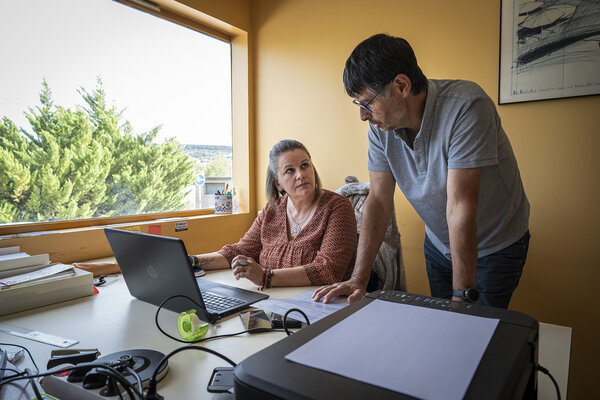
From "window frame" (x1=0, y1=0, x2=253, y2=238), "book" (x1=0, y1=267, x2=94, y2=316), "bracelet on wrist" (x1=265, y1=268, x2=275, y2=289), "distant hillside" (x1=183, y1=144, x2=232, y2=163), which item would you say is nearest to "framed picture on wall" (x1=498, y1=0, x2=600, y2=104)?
"bracelet on wrist" (x1=265, y1=268, x2=275, y2=289)

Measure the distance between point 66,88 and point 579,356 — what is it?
9.47 ft

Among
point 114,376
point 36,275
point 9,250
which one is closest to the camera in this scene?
point 114,376

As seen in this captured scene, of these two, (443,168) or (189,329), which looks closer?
(189,329)

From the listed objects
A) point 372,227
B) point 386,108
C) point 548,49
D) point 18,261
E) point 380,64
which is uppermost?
point 548,49

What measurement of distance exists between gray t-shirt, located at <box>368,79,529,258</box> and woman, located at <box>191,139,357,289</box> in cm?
36

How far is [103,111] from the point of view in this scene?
7.10ft

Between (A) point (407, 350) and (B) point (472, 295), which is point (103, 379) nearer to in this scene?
(A) point (407, 350)

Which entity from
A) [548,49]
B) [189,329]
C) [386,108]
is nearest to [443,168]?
[386,108]

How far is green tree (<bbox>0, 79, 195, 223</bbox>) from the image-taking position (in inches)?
71.1

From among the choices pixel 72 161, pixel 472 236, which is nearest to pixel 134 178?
pixel 72 161

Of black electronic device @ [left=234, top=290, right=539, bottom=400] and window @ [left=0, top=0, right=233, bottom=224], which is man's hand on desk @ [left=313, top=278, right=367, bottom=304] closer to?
black electronic device @ [left=234, top=290, right=539, bottom=400]

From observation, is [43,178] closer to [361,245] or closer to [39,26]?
[39,26]

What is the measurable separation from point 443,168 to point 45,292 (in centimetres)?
134

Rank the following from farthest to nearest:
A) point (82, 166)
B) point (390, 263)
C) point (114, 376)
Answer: point (82, 166) < point (390, 263) < point (114, 376)
